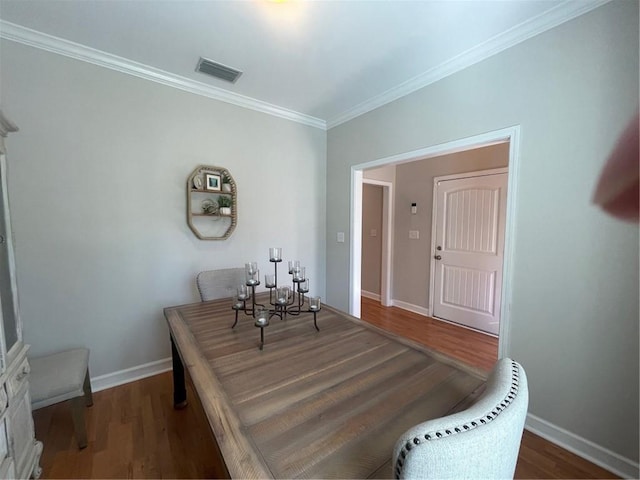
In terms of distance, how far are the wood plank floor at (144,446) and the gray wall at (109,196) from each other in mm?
404

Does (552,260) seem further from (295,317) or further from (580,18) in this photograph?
(295,317)

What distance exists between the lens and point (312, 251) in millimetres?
3264

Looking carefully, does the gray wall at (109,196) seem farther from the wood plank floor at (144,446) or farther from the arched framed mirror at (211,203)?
the wood plank floor at (144,446)

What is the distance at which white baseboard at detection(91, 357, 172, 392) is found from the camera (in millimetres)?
2082

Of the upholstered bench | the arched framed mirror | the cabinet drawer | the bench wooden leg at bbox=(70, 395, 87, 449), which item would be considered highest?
the arched framed mirror

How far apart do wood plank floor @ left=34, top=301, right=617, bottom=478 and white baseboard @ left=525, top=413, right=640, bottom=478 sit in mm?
38

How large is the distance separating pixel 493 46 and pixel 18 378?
3302mm

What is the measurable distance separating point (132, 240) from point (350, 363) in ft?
6.61

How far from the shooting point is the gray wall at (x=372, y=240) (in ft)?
14.8

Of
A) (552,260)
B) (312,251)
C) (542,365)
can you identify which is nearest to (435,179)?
(312,251)

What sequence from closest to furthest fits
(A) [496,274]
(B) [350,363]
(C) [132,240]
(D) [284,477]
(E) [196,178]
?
(D) [284,477] < (B) [350,363] < (C) [132,240] < (E) [196,178] < (A) [496,274]

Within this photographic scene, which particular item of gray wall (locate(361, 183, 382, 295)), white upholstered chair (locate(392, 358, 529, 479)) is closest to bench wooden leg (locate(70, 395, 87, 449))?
white upholstered chair (locate(392, 358, 529, 479))

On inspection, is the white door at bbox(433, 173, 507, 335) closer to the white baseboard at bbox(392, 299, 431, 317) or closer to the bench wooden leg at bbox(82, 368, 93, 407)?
the white baseboard at bbox(392, 299, 431, 317)

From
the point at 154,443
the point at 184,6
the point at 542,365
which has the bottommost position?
the point at 154,443
